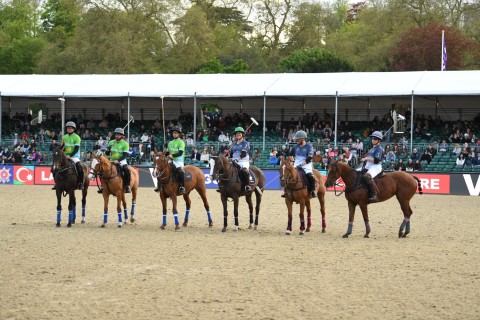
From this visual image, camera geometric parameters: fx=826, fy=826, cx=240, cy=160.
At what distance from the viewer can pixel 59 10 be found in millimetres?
78688

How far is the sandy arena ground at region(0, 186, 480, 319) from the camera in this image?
944 centimetres

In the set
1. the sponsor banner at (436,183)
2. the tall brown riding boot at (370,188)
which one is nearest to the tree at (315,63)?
the sponsor banner at (436,183)

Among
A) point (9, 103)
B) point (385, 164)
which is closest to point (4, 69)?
point (9, 103)

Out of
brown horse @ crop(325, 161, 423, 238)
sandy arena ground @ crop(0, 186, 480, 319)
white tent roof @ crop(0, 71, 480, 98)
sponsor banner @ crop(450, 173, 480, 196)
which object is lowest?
sandy arena ground @ crop(0, 186, 480, 319)

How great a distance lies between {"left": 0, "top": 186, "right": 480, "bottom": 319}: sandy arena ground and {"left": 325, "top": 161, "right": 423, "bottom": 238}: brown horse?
49 centimetres

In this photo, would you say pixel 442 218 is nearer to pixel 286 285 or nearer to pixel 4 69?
pixel 286 285

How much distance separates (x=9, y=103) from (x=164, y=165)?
107 feet

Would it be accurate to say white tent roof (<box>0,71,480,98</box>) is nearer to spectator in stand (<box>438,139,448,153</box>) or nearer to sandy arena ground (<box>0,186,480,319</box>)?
spectator in stand (<box>438,139,448,153</box>)

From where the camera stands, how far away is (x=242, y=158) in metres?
17.9

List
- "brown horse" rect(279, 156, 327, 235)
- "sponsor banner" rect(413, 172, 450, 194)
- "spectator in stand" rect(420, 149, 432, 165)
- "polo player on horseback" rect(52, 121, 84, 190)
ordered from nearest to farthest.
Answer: "brown horse" rect(279, 156, 327, 235) < "polo player on horseback" rect(52, 121, 84, 190) < "sponsor banner" rect(413, 172, 450, 194) < "spectator in stand" rect(420, 149, 432, 165)

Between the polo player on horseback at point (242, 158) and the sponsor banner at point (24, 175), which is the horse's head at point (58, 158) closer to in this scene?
the polo player on horseback at point (242, 158)

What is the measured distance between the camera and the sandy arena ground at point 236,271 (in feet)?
31.0

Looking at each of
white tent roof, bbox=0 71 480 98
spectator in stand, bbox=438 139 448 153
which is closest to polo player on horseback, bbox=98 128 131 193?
spectator in stand, bbox=438 139 448 153

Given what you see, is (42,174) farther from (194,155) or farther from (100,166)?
(100,166)
